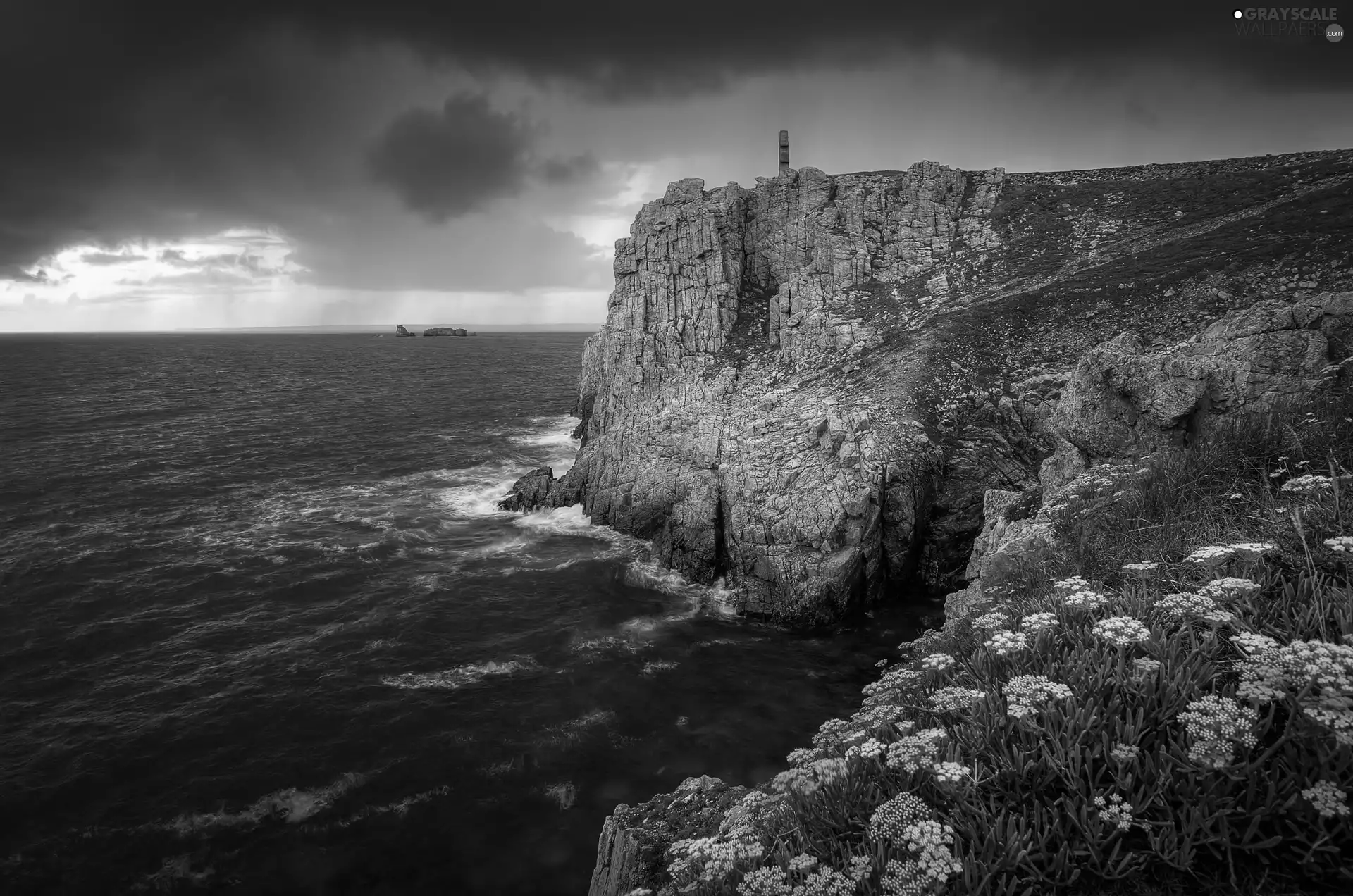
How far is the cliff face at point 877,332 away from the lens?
2814 cm

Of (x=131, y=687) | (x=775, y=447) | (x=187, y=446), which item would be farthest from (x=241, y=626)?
(x=187, y=446)

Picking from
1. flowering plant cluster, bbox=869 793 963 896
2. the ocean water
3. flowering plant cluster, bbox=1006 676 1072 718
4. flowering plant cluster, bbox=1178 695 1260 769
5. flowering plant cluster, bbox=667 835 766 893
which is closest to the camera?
flowering plant cluster, bbox=1178 695 1260 769

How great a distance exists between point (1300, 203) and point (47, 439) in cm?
9827

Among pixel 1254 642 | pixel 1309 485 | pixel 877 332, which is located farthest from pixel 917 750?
pixel 877 332

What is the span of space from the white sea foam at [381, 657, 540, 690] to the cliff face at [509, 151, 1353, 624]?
10.3 metres

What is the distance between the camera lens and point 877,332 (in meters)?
37.4

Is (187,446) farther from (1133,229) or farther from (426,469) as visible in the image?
(1133,229)

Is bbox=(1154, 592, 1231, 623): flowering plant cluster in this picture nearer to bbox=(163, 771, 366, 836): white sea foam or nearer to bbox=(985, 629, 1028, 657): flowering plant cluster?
bbox=(985, 629, 1028, 657): flowering plant cluster

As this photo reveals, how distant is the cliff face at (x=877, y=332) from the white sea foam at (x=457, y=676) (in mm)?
10284

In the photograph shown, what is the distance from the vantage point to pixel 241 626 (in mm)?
26297

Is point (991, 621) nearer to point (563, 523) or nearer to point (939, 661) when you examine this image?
point (939, 661)

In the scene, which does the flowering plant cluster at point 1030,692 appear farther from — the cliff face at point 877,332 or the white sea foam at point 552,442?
the white sea foam at point 552,442

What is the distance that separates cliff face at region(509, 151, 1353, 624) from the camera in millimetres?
28141

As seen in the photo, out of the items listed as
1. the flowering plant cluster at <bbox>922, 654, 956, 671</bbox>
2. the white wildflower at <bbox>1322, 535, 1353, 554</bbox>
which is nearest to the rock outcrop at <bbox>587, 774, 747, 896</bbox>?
the flowering plant cluster at <bbox>922, 654, 956, 671</bbox>
